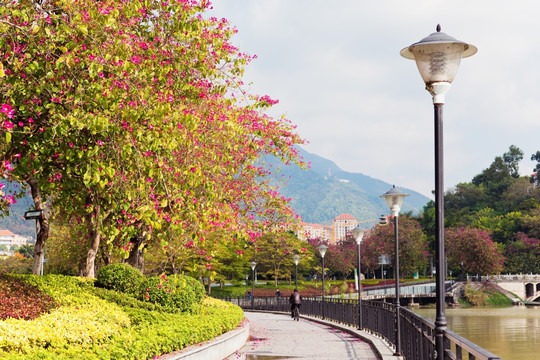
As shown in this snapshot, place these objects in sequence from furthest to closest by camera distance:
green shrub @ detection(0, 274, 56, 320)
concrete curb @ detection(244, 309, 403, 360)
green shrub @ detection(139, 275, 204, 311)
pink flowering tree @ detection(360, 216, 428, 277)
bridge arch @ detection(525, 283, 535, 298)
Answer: bridge arch @ detection(525, 283, 535, 298)
pink flowering tree @ detection(360, 216, 428, 277)
green shrub @ detection(139, 275, 204, 311)
concrete curb @ detection(244, 309, 403, 360)
green shrub @ detection(0, 274, 56, 320)

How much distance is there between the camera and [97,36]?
9.77 meters

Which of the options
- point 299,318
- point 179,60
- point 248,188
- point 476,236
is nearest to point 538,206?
point 476,236

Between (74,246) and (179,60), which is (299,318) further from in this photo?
(179,60)

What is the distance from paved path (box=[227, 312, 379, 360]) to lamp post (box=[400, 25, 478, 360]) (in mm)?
8041

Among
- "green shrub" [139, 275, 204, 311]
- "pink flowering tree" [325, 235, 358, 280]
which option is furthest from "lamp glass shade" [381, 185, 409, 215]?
"pink flowering tree" [325, 235, 358, 280]

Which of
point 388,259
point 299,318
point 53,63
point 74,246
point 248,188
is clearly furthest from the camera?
point 388,259

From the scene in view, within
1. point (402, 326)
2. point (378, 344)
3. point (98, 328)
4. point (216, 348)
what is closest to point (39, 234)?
point (216, 348)

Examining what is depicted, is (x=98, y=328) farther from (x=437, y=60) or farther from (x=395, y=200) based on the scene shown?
(x=395, y=200)

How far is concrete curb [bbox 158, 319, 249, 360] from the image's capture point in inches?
444

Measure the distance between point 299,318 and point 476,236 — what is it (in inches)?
2286

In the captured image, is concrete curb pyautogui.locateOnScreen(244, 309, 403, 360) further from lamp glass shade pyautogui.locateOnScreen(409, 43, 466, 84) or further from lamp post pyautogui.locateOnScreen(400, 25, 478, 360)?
lamp glass shade pyautogui.locateOnScreen(409, 43, 466, 84)

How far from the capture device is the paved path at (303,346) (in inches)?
579

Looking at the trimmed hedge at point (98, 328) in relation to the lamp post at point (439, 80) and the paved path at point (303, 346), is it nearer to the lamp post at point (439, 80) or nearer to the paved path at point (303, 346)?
the paved path at point (303, 346)

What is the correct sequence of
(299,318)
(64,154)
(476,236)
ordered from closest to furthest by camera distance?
(64,154), (299,318), (476,236)
